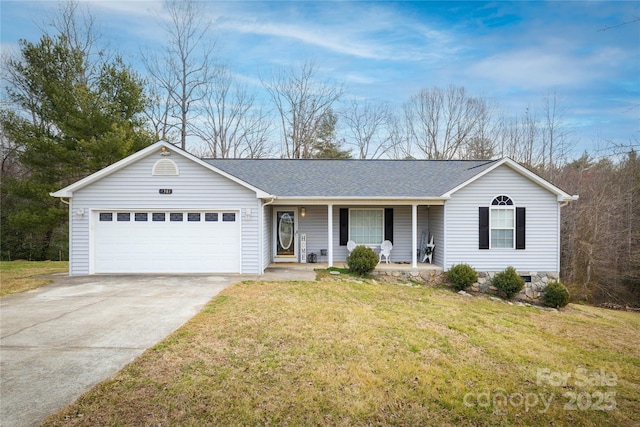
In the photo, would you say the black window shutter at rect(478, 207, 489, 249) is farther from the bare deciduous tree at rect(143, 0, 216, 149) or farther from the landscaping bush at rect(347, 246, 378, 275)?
the bare deciduous tree at rect(143, 0, 216, 149)

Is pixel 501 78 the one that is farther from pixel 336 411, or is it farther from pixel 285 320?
pixel 336 411

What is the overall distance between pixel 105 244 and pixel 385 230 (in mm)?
9765

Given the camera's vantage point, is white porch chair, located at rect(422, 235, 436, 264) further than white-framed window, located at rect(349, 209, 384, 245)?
No

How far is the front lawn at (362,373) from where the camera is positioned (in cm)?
356

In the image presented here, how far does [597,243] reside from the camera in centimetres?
1612

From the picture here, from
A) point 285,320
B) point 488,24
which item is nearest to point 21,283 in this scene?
point 285,320

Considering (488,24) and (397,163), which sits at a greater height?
(488,24)

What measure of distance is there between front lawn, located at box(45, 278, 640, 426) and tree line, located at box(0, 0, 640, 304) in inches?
392

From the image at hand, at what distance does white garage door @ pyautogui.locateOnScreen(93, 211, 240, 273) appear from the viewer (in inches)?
436

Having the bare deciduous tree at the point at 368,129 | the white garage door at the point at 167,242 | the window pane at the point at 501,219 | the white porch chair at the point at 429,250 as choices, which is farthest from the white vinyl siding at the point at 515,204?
the bare deciduous tree at the point at 368,129

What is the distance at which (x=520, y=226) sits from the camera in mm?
11922

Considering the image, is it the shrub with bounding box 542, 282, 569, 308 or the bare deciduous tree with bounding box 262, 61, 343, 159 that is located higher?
the bare deciduous tree with bounding box 262, 61, 343, 159

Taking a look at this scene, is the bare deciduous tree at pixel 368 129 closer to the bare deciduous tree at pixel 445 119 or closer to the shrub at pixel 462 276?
the bare deciduous tree at pixel 445 119

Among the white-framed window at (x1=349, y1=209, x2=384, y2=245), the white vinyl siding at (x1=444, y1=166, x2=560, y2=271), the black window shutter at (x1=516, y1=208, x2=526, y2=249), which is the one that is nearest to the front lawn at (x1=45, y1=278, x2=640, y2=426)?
the white vinyl siding at (x1=444, y1=166, x2=560, y2=271)
